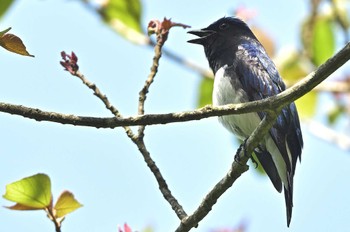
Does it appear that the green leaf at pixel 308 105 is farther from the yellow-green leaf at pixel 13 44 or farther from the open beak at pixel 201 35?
the yellow-green leaf at pixel 13 44

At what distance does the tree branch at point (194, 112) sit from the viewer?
2.54 m

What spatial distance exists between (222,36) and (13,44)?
3488 mm

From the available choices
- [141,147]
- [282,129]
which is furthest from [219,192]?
[282,129]

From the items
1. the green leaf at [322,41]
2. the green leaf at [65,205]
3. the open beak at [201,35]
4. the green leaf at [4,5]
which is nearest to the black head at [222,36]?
the open beak at [201,35]

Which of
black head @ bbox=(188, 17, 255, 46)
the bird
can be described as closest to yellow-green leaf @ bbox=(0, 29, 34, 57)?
the bird

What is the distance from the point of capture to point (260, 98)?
16.3ft

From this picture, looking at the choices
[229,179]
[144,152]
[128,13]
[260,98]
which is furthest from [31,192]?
[260,98]

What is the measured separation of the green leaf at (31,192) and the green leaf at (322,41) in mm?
2997

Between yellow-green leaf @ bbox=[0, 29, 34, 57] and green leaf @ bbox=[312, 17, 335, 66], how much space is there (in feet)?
10.6

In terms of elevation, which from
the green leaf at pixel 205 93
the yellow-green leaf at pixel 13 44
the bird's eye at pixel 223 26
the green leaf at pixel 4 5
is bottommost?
the yellow-green leaf at pixel 13 44

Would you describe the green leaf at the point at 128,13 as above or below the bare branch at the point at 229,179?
above

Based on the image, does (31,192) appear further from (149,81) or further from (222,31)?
(222,31)

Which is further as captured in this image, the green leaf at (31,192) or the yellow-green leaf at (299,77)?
the yellow-green leaf at (299,77)

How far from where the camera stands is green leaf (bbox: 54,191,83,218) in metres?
2.93
